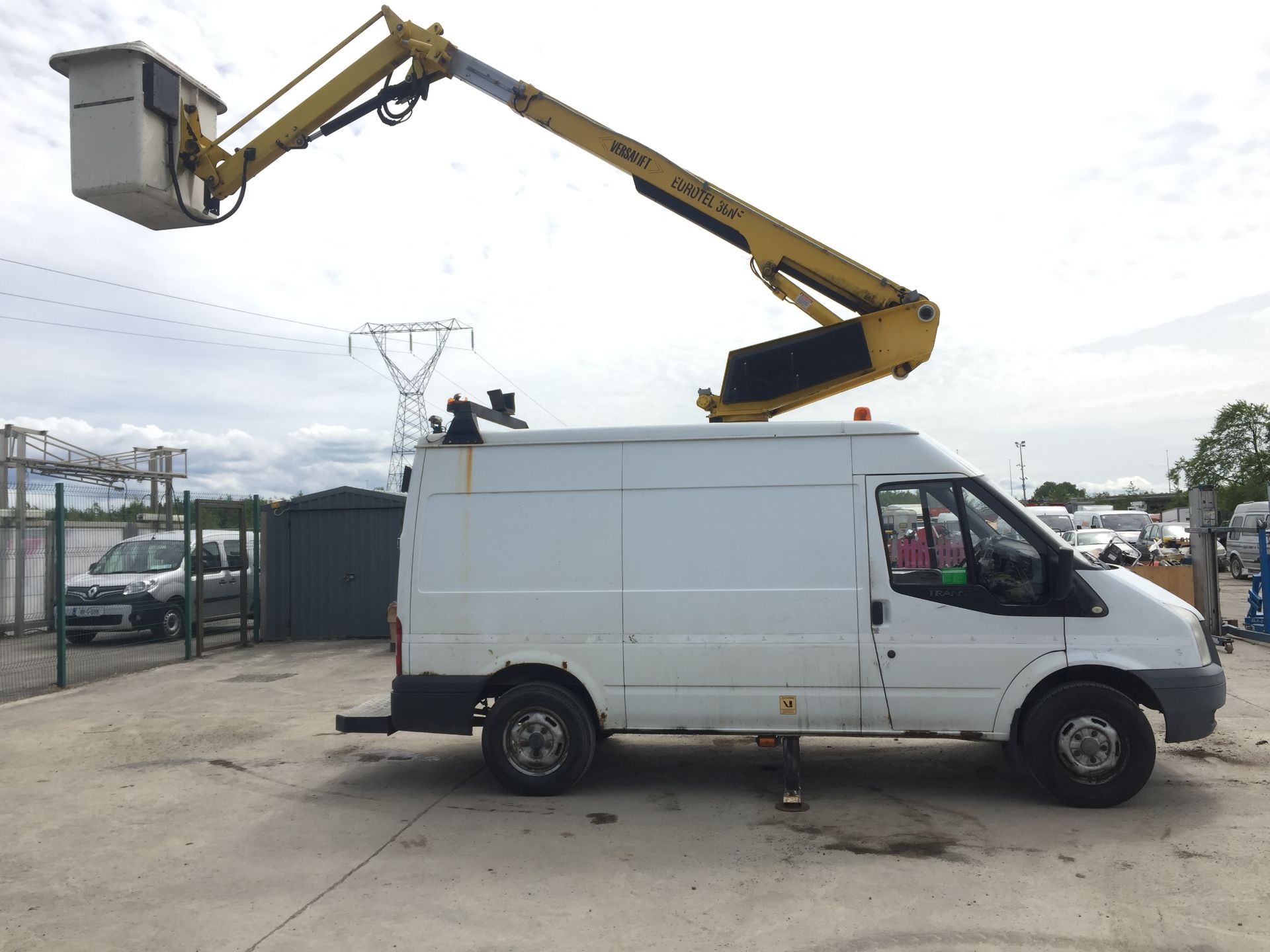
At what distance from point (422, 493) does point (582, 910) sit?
120 inches

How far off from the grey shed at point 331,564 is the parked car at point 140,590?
0.73 meters

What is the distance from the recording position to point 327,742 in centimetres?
795

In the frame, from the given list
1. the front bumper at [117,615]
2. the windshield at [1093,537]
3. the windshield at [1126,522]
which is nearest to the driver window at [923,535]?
the front bumper at [117,615]

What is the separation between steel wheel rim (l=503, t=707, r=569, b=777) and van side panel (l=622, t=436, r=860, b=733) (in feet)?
1.69

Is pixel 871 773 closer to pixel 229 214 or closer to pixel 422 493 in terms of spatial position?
pixel 422 493

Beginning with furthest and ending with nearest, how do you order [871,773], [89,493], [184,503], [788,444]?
[184,503]
[89,493]
[871,773]
[788,444]

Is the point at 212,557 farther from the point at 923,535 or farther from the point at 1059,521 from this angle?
the point at 1059,521

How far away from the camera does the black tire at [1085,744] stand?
5559 millimetres

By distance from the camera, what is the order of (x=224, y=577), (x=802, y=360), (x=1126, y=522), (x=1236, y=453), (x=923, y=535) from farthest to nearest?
(x=1236, y=453)
(x=1126, y=522)
(x=224, y=577)
(x=802, y=360)
(x=923, y=535)

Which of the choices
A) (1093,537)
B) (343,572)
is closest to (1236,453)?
(1093,537)

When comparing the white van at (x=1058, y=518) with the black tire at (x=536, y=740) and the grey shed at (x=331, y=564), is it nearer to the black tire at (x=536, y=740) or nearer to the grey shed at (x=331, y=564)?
the grey shed at (x=331, y=564)

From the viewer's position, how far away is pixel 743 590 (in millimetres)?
5871

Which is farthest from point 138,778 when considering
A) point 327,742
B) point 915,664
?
point 915,664

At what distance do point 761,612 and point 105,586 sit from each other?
40.0 ft
